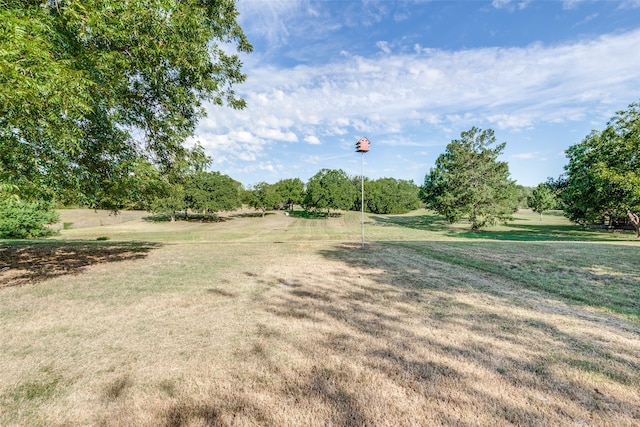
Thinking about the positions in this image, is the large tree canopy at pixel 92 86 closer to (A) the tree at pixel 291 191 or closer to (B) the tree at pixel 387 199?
(A) the tree at pixel 291 191

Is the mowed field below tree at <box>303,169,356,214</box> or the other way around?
below

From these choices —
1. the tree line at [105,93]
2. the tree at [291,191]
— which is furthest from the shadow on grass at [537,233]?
the tree at [291,191]

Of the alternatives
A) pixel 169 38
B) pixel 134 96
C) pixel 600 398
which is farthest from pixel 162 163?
pixel 600 398

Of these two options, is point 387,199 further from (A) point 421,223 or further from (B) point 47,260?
(B) point 47,260

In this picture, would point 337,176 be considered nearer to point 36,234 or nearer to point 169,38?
point 36,234

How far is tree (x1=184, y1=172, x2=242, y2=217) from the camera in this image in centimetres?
5744

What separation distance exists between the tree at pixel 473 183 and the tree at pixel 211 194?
4370cm

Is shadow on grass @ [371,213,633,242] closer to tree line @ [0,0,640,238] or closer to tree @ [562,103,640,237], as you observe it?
tree @ [562,103,640,237]

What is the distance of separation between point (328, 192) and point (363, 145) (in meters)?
54.9

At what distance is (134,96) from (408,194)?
88.3 m

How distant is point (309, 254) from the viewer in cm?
1280

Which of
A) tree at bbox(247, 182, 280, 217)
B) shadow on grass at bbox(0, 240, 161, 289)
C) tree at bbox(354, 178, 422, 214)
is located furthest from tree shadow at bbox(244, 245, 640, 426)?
tree at bbox(354, 178, 422, 214)

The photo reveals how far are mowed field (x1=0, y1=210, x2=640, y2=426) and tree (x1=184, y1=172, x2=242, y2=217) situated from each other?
169 feet

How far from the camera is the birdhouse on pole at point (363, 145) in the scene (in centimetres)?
1360
